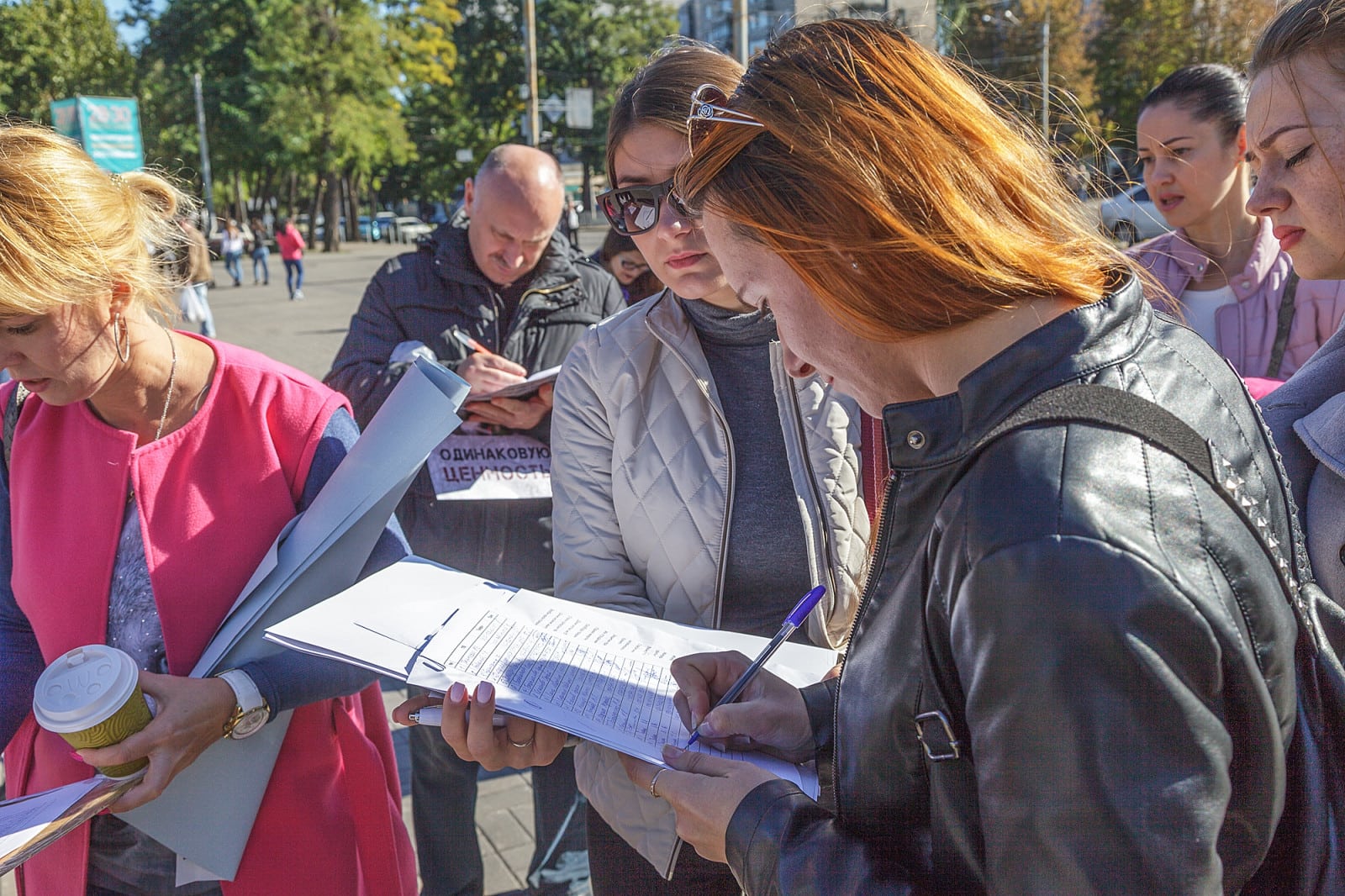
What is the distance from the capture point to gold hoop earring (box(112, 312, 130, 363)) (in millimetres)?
1760

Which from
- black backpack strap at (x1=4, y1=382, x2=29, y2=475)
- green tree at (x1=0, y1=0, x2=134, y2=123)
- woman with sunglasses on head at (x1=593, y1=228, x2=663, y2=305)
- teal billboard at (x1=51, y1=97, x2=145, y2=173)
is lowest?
black backpack strap at (x1=4, y1=382, x2=29, y2=475)

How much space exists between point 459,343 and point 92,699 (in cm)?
197

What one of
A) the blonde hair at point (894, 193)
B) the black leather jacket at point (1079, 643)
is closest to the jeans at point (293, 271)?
the blonde hair at point (894, 193)

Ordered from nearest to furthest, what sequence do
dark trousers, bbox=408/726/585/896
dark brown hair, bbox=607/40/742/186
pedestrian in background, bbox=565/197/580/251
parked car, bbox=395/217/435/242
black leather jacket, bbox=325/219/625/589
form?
1. dark brown hair, bbox=607/40/742/186
2. dark trousers, bbox=408/726/585/896
3. black leather jacket, bbox=325/219/625/589
4. pedestrian in background, bbox=565/197/580/251
5. parked car, bbox=395/217/435/242

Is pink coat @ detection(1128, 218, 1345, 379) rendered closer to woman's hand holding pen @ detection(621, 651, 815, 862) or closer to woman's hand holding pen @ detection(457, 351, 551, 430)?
woman's hand holding pen @ detection(457, 351, 551, 430)

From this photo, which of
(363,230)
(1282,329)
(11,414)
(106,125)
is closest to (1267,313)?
(1282,329)

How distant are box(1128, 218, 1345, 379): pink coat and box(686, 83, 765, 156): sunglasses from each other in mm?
2099

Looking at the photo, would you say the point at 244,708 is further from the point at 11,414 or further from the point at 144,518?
the point at 11,414

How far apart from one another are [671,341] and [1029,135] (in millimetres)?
876

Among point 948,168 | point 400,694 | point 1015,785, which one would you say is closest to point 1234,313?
point 948,168

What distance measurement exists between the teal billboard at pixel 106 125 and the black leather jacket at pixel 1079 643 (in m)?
30.8

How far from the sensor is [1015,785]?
30.6 inches

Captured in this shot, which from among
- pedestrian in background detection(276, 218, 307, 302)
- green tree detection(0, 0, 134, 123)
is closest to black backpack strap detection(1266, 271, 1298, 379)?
pedestrian in background detection(276, 218, 307, 302)

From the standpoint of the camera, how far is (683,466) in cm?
182
